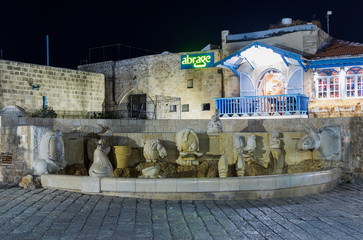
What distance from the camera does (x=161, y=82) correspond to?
22.0m

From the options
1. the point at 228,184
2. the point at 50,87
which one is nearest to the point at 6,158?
the point at 228,184

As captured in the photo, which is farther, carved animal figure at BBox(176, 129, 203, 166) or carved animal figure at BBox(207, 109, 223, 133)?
carved animal figure at BBox(207, 109, 223, 133)

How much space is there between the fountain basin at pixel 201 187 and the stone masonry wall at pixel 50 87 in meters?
12.6

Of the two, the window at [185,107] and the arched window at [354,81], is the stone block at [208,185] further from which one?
the window at [185,107]

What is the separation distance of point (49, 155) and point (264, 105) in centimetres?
1108

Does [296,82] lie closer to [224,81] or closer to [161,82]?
[224,81]

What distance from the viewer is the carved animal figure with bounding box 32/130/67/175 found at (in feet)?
28.5

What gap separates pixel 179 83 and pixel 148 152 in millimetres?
11434

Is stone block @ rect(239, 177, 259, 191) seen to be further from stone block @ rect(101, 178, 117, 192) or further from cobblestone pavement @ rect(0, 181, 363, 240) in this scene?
stone block @ rect(101, 178, 117, 192)

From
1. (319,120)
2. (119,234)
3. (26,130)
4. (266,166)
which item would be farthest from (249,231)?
(319,120)

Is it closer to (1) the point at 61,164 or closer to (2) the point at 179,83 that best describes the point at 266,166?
(1) the point at 61,164

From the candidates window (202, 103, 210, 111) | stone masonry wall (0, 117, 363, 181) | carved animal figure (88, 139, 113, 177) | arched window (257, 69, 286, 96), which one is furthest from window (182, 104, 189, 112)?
carved animal figure (88, 139, 113, 177)

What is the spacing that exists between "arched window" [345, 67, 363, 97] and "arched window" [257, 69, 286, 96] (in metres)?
3.15

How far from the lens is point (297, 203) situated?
6.98 m
